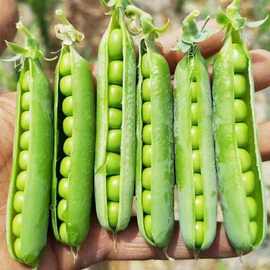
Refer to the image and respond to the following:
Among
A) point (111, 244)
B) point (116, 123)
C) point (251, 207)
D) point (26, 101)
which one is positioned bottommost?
point (111, 244)

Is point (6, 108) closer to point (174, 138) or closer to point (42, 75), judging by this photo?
point (42, 75)

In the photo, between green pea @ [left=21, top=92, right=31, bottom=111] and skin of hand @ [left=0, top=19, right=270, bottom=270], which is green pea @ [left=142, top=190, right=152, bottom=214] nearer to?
skin of hand @ [left=0, top=19, right=270, bottom=270]

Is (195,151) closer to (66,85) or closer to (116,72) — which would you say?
(116,72)

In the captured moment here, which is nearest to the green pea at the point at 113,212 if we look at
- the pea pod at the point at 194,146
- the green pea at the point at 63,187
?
the green pea at the point at 63,187

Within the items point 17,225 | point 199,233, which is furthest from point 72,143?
point 199,233

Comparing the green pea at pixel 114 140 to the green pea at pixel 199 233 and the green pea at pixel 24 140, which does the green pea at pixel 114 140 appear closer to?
the green pea at pixel 24 140

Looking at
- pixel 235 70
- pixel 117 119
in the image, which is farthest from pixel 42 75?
pixel 235 70

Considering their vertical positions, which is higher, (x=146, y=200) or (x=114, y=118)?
(x=114, y=118)
